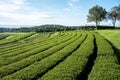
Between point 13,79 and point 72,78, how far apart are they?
3.67m

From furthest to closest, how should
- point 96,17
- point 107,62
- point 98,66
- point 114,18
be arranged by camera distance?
point 114,18 → point 96,17 → point 107,62 → point 98,66

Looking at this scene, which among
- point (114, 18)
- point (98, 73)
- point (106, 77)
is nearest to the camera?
point (106, 77)

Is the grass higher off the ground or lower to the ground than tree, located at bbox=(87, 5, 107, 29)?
lower


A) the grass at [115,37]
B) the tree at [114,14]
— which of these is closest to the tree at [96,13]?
the tree at [114,14]

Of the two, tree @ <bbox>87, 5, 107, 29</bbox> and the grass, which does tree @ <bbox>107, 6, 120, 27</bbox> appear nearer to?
→ tree @ <bbox>87, 5, 107, 29</bbox>

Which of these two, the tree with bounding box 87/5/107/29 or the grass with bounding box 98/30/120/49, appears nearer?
the grass with bounding box 98/30/120/49

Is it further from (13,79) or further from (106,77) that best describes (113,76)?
(13,79)

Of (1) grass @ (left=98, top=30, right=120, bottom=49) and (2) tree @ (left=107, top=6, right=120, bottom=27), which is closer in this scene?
(1) grass @ (left=98, top=30, right=120, bottom=49)

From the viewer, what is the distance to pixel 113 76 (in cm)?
1559

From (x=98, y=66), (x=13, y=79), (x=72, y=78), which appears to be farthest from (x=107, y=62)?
(x=13, y=79)

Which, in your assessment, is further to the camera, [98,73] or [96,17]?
[96,17]

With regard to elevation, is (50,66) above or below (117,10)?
below

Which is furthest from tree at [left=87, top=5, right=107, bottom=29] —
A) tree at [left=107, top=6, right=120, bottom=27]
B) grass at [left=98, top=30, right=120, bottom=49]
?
grass at [left=98, top=30, right=120, bottom=49]

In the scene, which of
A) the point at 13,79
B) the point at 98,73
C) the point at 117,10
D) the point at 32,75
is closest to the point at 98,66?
the point at 98,73
